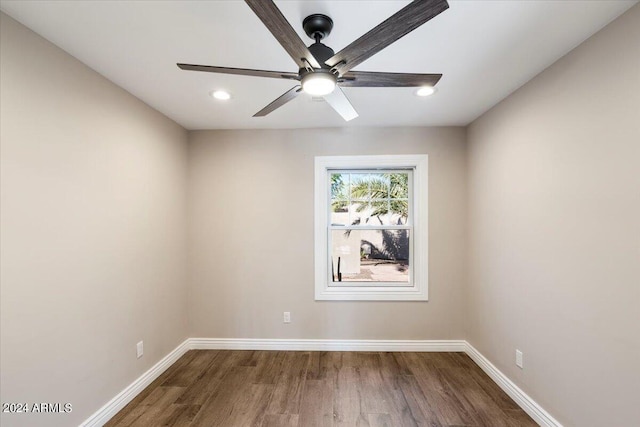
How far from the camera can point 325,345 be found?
309 cm

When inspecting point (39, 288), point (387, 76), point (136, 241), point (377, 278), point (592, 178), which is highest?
point (387, 76)

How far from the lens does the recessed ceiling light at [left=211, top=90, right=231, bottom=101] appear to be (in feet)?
7.33

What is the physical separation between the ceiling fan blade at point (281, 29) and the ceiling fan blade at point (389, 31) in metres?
0.11

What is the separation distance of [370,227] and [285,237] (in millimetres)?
991

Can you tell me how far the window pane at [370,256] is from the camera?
3270mm

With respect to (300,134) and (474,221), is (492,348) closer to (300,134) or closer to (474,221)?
(474,221)

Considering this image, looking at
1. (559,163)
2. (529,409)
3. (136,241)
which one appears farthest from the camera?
(136,241)

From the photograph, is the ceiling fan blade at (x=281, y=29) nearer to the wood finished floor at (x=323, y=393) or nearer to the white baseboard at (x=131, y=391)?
the wood finished floor at (x=323, y=393)

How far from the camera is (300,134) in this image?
315 centimetres

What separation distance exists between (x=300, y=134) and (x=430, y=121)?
1.41m

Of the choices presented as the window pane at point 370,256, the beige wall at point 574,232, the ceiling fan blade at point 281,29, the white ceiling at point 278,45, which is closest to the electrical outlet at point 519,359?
the beige wall at point 574,232

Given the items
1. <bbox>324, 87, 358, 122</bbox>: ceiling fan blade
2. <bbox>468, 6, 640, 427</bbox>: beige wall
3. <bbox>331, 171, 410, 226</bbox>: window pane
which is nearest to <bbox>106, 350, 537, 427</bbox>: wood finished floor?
<bbox>468, 6, 640, 427</bbox>: beige wall

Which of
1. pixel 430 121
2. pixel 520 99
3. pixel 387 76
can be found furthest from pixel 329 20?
pixel 430 121

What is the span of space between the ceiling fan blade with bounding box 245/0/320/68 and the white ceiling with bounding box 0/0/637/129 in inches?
13.2
